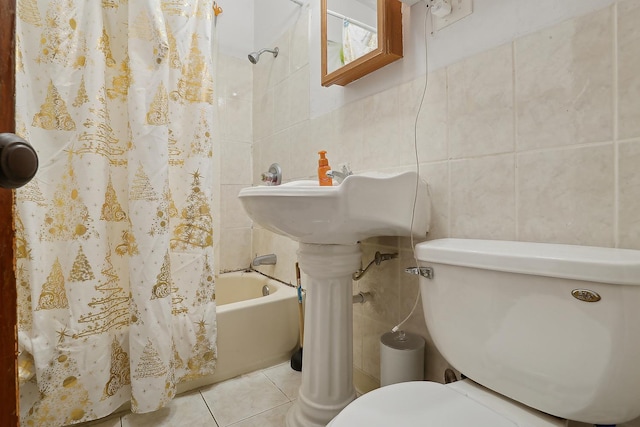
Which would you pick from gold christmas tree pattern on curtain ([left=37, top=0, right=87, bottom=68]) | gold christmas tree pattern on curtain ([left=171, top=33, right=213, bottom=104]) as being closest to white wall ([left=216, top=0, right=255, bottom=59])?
gold christmas tree pattern on curtain ([left=171, top=33, right=213, bottom=104])

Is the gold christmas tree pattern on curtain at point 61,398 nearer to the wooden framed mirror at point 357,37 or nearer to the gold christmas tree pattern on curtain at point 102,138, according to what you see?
the gold christmas tree pattern on curtain at point 102,138

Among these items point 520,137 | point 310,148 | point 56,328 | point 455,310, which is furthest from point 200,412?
point 520,137

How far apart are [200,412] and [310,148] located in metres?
1.19

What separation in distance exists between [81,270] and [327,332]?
0.85 m

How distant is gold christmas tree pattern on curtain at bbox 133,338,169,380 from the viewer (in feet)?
3.54

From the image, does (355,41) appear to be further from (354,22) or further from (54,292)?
(54,292)

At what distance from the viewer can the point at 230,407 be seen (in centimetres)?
119

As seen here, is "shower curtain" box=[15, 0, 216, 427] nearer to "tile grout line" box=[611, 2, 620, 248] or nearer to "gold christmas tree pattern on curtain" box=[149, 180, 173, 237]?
"gold christmas tree pattern on curtain" box=[149, 180, 173, 237]

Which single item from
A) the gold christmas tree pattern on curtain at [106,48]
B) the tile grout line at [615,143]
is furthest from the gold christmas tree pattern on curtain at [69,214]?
→ the tile grout line at [615,143]

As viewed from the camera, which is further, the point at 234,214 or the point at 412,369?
the point at 234,214

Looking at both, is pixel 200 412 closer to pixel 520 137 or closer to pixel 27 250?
pixel 27 250

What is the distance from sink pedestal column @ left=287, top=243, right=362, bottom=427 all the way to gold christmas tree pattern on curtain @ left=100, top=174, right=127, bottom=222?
69 cm

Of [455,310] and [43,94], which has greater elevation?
[43,94]

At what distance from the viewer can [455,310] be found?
715 millimetres
